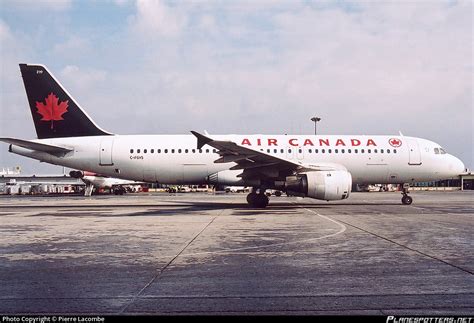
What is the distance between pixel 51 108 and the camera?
23594mm

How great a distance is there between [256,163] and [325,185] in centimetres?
338

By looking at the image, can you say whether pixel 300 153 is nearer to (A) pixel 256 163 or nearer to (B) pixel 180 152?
(A) pixel 256 163

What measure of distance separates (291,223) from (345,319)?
393 inches

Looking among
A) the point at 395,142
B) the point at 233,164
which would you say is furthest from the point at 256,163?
the point at 395,142

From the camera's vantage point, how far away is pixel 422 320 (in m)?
4.24

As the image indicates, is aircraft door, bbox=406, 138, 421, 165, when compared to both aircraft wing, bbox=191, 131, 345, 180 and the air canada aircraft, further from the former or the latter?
aircraft wing, bbox=191, 131, 345, 180

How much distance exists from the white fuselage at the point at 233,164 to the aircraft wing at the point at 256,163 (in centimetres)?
145

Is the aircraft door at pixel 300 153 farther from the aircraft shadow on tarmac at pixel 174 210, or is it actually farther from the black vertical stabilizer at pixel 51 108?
the black vertical stabilizer at pixel 51 108

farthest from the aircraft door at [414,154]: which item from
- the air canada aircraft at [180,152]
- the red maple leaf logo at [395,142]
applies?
the red maple leaf logo at [395,142]

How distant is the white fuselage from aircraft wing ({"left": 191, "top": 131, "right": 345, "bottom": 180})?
145cm

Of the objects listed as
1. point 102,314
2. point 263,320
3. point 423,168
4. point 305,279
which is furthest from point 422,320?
point 423,168

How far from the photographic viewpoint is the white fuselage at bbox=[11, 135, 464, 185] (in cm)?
2331

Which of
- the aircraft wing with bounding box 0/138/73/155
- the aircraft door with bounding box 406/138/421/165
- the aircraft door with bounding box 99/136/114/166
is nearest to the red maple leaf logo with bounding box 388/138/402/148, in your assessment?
the aircraft door with bounding box 406/138/421/165

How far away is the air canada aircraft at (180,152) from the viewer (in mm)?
23047
